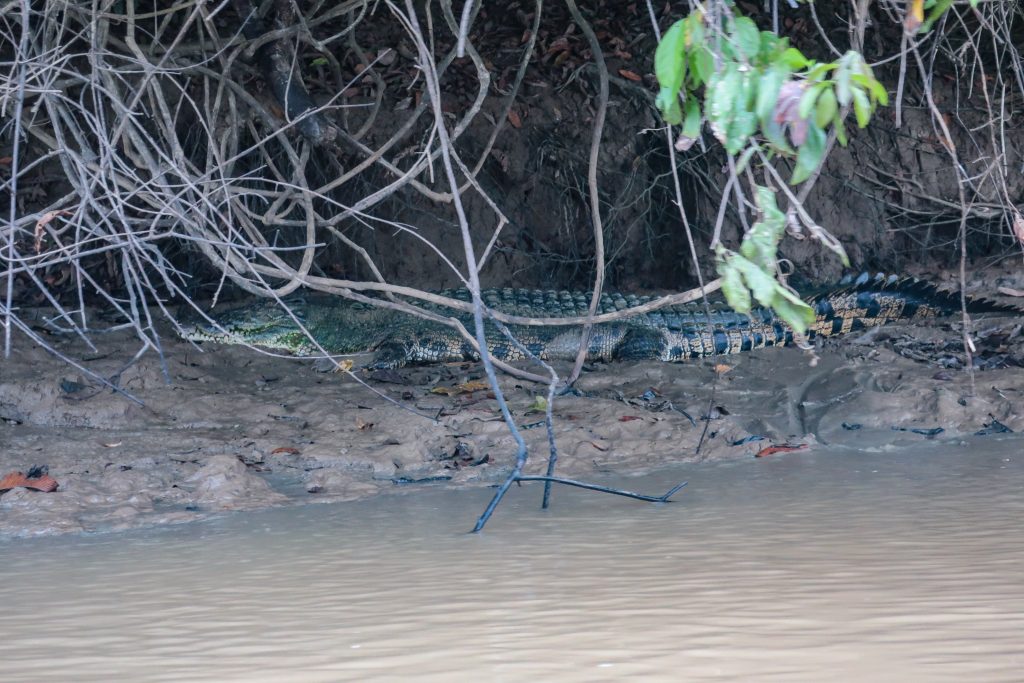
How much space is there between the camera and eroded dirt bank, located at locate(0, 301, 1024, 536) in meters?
4.01

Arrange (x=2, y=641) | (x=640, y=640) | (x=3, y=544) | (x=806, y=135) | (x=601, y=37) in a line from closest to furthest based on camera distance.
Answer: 1. (x=806, y=135)
2. (x=640, y=640)
3. (x=2, y=641)
4. (x=3, y=544)
5. (x=601, y=37)

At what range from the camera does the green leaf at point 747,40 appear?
2.06 meters

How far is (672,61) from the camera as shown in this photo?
6.52 ft

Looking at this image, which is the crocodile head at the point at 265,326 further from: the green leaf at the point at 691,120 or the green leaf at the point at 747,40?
the green leaf at the point at 747,40

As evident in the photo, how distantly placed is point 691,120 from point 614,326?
5343 millimetres

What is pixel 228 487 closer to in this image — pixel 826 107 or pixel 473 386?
pixel 473 386

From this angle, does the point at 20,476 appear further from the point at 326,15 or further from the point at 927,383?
the point at 927,383

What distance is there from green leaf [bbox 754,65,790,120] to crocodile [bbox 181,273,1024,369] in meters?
5.31

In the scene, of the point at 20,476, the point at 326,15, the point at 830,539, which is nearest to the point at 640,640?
the point at 830,539

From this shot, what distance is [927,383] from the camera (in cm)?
535

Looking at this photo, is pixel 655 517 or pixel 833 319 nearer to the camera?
pixel 655 517

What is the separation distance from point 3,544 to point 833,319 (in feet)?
19.1

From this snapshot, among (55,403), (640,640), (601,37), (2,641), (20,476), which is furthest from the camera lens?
(601,37)

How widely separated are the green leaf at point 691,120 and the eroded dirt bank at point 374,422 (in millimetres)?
2230
